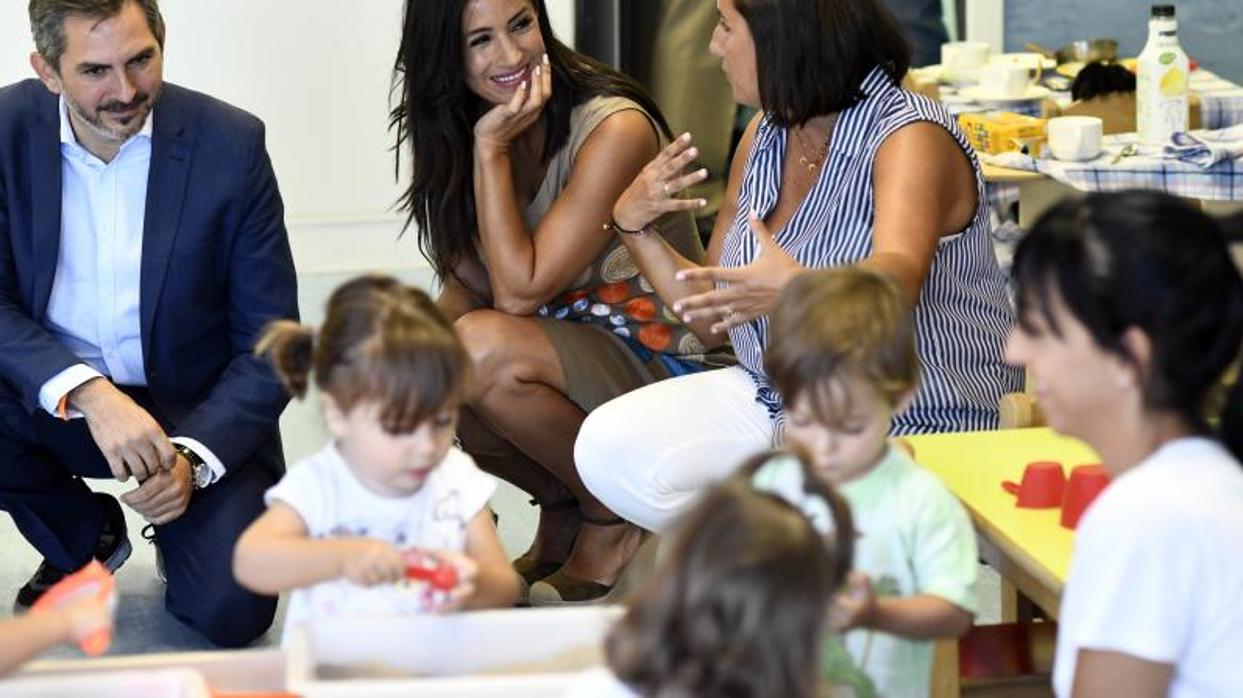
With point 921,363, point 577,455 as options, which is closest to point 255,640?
point 577,455

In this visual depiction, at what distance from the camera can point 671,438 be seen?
9.11 ft

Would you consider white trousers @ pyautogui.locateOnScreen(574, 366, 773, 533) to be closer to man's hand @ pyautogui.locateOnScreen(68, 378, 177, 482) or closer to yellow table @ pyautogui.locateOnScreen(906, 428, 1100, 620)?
yellow table @ pyautogui.locateOnScreen(906, 428, 1100, 620)

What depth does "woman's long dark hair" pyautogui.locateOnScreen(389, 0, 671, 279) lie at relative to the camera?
3.10 m

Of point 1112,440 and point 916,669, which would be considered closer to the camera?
point 1112,440

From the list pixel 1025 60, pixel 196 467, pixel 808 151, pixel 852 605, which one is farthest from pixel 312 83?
pixel 852 605

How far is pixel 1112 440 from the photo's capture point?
171 cm

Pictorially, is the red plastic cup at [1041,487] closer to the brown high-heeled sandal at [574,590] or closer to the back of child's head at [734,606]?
the back of child's head at [734,606]

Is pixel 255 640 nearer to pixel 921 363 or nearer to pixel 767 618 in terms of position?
pixel 921 363

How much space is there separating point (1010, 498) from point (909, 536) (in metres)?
0.34

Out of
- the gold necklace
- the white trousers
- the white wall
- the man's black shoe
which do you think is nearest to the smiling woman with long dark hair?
the white trousers

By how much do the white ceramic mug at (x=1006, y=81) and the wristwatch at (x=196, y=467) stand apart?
6.17 ft

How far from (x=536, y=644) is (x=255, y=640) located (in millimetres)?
1369

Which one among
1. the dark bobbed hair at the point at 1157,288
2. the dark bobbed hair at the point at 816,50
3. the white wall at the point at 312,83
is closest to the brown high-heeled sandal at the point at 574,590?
the dark bobbed hair at the point at 816,50

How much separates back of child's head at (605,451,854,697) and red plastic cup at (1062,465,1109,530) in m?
0.74
